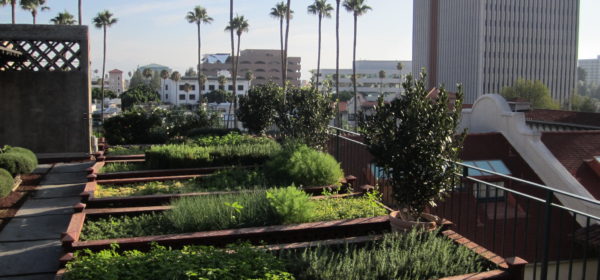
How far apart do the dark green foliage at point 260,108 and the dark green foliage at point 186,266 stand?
12.1 metres

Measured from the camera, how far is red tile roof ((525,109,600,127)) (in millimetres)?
28759

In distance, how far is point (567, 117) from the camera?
96.9 ft

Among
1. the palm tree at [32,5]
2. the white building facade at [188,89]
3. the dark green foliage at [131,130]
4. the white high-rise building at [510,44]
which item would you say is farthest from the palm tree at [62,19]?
the white high-rise building at [510,44]

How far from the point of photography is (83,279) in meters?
4.15

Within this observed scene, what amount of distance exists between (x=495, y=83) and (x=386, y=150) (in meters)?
107

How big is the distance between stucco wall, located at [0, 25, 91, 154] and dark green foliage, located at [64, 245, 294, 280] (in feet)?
34.8

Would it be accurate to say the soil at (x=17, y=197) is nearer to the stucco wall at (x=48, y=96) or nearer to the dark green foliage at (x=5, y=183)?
the dark green foliage at (x=5, y=183)

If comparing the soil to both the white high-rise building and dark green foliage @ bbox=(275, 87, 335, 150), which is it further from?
the white high-rise building

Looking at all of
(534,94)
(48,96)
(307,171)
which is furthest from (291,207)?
(534,94)

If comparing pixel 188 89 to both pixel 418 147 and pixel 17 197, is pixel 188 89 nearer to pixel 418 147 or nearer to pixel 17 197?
pixel 17 197

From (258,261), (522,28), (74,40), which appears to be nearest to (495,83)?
(522,28)

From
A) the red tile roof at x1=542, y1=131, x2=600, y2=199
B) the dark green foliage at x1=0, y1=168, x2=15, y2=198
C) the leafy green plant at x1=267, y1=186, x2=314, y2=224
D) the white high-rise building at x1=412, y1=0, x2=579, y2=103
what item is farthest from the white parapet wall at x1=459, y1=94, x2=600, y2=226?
the white high-rise building at x1=412, y1=0, x2=579, y2=103

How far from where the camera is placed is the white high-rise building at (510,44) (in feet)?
338

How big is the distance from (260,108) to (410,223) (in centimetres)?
1202
